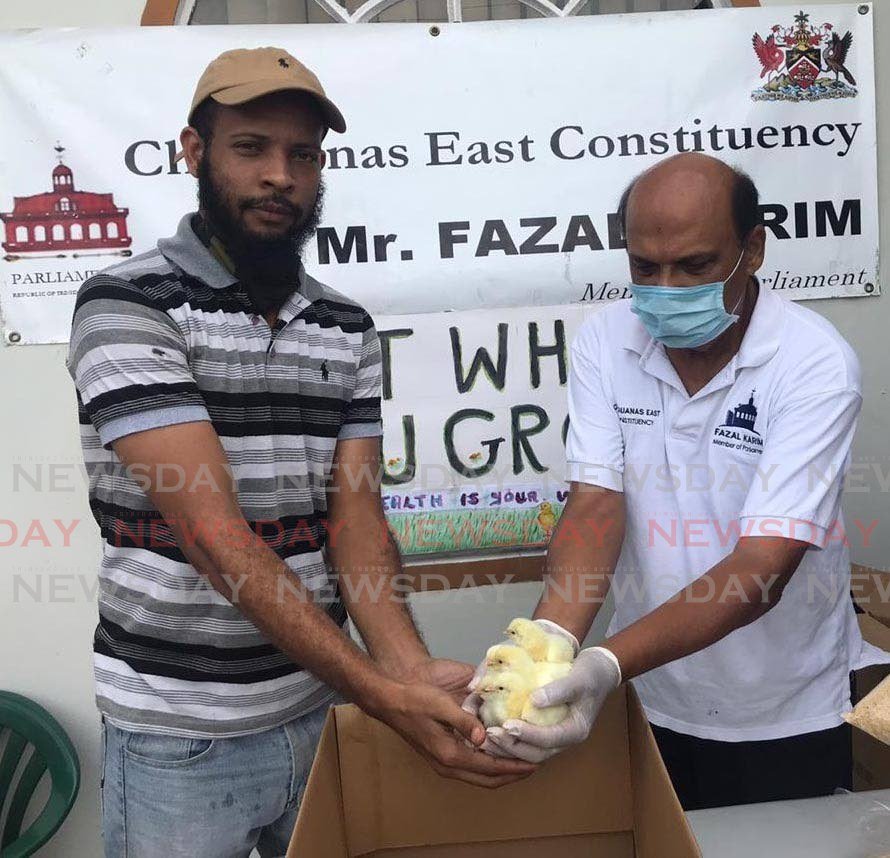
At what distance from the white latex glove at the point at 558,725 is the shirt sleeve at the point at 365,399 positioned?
2.06 ft

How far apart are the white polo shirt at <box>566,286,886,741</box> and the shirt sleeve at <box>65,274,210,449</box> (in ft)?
2.90

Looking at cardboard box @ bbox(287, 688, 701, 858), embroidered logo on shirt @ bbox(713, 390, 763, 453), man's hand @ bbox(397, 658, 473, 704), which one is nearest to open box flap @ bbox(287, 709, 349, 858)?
cardboard box @ bbox(287, 688, 701, 858)

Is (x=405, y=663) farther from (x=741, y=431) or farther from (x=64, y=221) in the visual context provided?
(x=64, y=221)

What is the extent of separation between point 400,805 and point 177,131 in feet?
6.88

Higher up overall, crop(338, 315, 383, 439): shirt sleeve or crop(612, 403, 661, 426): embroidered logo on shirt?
crop(338, 315, 383, 439): shirt sleeve

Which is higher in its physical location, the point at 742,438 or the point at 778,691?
the point at 742,438

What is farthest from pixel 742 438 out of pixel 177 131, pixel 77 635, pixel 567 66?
pixel 77 635

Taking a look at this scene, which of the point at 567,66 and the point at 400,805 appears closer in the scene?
the point at 400,805

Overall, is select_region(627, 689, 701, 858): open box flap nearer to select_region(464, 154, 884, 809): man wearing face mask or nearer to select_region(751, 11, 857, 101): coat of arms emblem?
select_region(464, 154, 884, 809): man wearing face mask

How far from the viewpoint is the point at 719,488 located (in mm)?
1844

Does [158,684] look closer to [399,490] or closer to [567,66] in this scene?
[399,490]

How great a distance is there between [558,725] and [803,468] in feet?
2.39

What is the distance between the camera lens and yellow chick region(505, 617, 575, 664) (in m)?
1.46

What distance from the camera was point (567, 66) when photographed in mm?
2803
